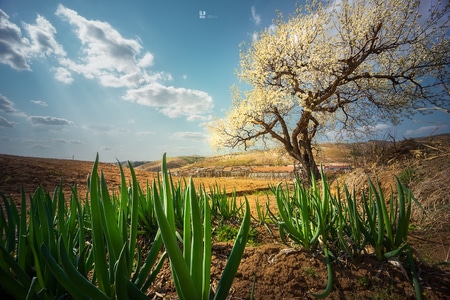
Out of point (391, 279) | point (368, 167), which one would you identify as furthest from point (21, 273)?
point (368, 167)

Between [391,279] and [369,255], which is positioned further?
[369,255]

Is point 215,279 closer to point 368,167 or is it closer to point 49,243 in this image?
point 49,243

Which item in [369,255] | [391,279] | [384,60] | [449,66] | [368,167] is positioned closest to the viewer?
[391,279]

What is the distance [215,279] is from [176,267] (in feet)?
2.69

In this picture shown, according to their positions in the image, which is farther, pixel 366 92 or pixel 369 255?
pixel 366 92

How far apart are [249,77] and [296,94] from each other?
2.65 metres

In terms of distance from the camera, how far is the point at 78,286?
0.66 m

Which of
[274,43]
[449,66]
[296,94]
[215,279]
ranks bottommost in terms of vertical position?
[215,279]

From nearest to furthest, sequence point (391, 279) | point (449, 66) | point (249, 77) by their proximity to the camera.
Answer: point (391, 279) < point (449, 66) < point (249, 77)

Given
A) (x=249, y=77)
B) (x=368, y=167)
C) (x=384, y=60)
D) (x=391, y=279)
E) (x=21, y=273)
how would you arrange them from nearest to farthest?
(x=21, y=273)
(x=391, y=279)
(x=368, y=167)
(x=384, y=60)
(x=249, y=77)

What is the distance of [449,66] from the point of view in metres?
9.51

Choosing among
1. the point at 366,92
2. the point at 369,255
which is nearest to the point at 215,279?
the point at 369,255

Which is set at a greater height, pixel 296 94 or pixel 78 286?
pixel 296 94

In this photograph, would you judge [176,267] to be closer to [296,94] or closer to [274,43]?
[296,94]
